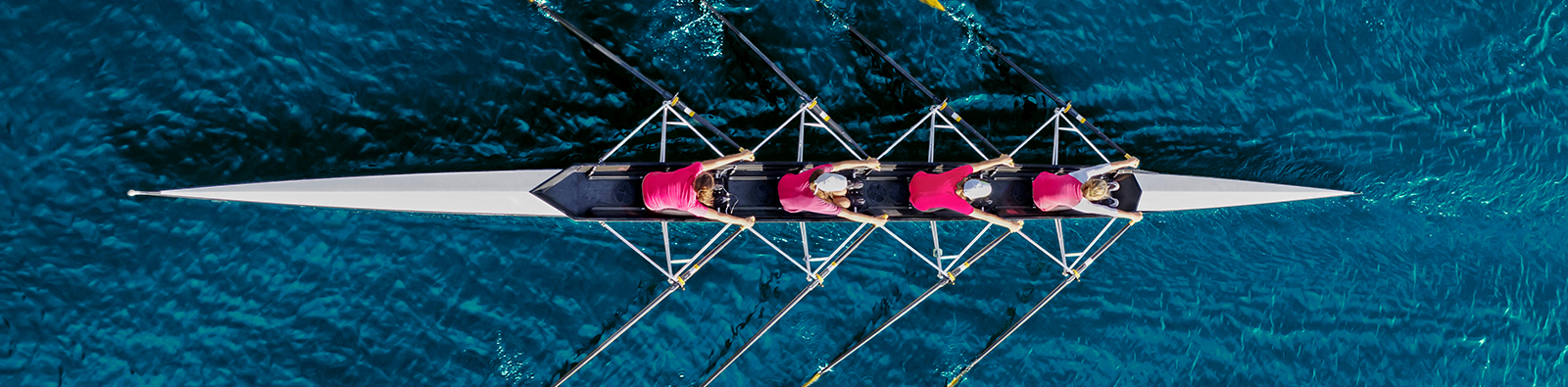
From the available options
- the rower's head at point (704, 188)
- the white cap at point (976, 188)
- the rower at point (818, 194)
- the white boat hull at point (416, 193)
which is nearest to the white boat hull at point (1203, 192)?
the white cap at point (976, 188)

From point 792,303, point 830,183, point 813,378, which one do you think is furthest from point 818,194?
point 813,378

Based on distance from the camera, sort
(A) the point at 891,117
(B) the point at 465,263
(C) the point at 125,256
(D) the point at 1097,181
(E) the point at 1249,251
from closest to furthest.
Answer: (D) the point at 1097,181 → (C) the point at 125,256 → (B) the point at 465,263 → (A) the point at 891,117 → (E) the point at 1249,251

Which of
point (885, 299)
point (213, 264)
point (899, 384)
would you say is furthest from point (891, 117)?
point (213, 264)

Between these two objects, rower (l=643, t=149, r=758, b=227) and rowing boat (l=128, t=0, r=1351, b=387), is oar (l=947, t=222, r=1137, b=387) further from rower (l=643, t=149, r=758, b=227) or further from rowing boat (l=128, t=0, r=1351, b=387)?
rower (l=643, t=149, r=758, b=227)

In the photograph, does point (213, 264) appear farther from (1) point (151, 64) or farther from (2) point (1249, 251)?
(2) point (1249, 251)

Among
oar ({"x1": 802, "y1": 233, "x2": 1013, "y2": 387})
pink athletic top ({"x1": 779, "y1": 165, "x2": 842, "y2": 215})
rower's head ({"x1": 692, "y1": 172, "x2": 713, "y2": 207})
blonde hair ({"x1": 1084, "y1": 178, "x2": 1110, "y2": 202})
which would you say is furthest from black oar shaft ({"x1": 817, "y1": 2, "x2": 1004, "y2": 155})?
rower's head ({"x1": 692, "y1": 172, "x2": 713, "y2": 207})

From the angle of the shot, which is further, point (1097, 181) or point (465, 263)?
point (465, 263)

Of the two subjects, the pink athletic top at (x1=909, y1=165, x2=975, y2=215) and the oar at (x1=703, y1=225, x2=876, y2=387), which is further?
the oar at (x1=703, y1=225, x2=876, y2=387)

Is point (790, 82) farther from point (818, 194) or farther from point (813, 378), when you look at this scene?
point (813, 378)
